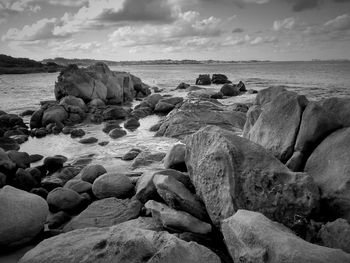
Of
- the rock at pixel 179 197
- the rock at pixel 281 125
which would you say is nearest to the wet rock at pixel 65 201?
the rock at pixel 179 197

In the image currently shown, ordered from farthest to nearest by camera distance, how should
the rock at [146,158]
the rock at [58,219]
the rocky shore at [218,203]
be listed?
the rock at [146,158] < the rock at [58,219] < the rocky shore at [218,203]

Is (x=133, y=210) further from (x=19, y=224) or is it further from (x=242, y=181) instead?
(x=242, y=181)

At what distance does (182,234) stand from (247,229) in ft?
5.36

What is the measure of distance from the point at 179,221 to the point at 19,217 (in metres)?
2.94

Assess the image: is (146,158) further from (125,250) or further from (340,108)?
(125,250)

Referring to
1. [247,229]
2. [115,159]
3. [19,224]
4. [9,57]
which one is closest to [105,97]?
[115,159]

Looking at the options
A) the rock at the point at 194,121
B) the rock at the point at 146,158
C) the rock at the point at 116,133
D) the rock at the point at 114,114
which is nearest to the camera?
the rock at the point at 146,158

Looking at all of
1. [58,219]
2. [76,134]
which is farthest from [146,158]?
[76,134]

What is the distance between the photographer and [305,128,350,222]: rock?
5.36 metres

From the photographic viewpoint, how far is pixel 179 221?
5.96 metres

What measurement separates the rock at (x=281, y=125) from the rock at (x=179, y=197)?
1.99 m

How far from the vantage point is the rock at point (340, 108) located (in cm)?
675

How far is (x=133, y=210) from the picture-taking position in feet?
23.5

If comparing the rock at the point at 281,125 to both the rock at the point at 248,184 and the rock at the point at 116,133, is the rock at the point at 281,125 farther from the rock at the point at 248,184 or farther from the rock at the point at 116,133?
the rock at the point at 116,133
